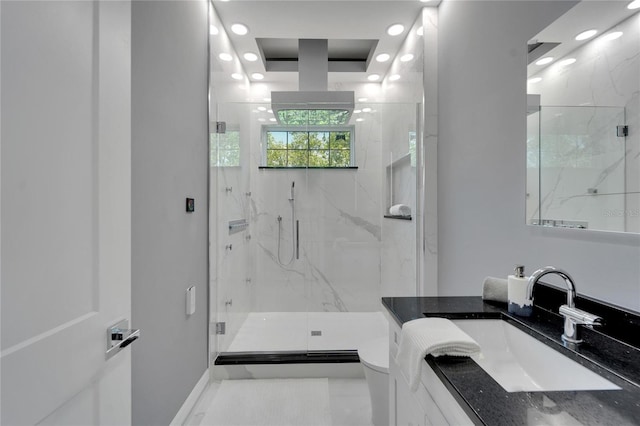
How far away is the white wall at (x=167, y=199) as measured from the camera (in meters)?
1.38

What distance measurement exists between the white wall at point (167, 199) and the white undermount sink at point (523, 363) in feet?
4.48

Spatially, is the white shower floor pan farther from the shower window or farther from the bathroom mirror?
the bathroom mirror

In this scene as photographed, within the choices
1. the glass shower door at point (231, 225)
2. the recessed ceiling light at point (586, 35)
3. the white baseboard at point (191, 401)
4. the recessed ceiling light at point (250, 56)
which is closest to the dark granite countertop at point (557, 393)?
the recessed ceiling light at point (586, 35)

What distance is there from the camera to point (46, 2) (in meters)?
0.64

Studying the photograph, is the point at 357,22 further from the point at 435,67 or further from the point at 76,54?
the point at 76,54

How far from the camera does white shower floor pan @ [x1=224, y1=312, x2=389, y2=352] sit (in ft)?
8.29

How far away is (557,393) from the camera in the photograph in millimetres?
663

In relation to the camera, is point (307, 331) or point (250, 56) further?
point (250, 56)

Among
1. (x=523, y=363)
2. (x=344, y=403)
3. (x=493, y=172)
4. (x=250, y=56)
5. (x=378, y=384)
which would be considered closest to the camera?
(x=523, y=363)

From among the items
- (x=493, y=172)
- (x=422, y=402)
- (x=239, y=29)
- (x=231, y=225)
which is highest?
(x=239, y=29)

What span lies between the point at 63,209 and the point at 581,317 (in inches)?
53.4

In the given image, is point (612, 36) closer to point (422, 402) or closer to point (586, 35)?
point (586, 35)

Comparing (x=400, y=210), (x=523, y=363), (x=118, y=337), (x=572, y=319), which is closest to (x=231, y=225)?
(x=400, y=210)

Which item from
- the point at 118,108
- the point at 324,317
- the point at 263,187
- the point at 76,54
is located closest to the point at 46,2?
the point at 76,54
